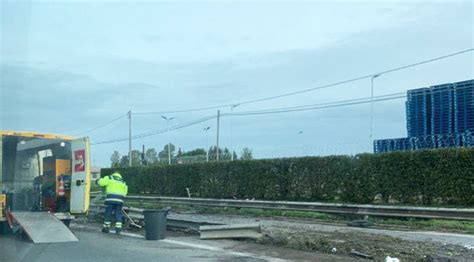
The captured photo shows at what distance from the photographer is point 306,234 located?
13.0 m

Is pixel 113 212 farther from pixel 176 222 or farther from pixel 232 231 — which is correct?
pixel 232 231

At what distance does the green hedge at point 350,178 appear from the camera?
19.0 metres

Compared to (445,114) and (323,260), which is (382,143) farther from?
(323,260)

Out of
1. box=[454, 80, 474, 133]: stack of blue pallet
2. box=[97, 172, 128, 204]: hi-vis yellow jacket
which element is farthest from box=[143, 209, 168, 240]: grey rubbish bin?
box=[454, 80, 474, 133]: stack of blue pallet

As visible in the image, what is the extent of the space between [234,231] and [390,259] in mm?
4326

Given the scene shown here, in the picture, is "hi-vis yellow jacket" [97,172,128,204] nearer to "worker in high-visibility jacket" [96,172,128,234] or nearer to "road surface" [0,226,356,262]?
"worker in high-visibility jacket" [96,172,128,234]

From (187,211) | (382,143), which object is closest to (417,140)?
(382,143)

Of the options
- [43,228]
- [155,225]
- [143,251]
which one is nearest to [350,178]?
[155,225]

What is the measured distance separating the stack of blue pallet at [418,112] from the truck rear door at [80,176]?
58.1ft

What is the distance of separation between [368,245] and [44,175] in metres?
9.38

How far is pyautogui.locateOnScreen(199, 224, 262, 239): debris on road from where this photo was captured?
12867 mm

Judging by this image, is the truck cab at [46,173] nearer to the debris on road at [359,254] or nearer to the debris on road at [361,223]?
the debris on road at [359,254]

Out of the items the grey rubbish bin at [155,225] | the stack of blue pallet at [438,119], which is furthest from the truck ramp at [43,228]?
the stack of blue pallet at [438,119]

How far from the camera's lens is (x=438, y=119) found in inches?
1040
